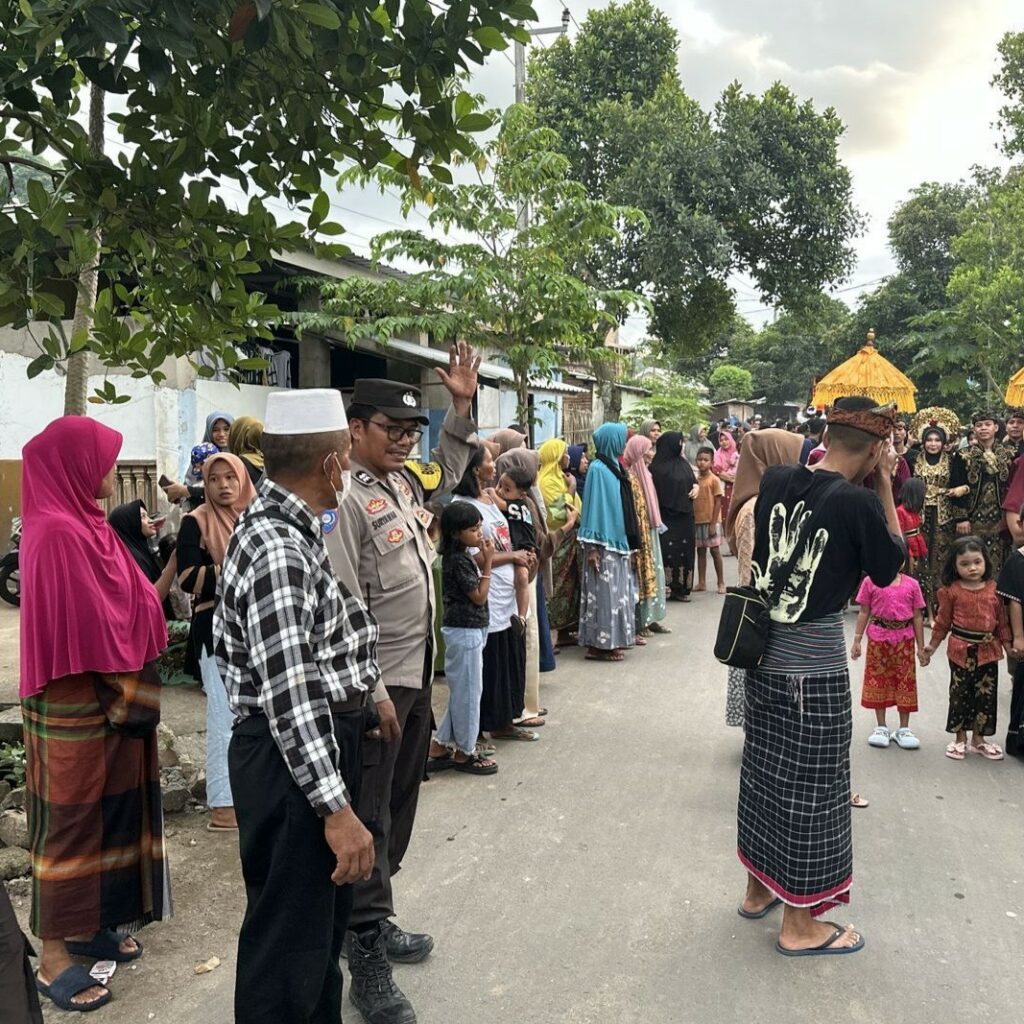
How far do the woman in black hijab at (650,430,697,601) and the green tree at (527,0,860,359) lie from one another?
11.1 meters

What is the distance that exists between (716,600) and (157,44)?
911cm

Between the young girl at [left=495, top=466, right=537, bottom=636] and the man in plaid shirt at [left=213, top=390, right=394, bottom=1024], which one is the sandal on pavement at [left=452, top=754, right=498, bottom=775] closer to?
the young girl at [left=495, top=466, right=537, bottom=636]

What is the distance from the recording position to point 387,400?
10.2 feet

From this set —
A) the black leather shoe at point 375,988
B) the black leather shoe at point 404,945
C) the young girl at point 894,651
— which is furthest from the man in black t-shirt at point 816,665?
the young girl at point 894,651

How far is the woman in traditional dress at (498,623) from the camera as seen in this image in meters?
5.29

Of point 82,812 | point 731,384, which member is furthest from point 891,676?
point 731,384

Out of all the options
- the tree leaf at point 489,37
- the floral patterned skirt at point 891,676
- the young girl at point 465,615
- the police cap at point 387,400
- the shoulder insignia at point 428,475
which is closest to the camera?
the tree leaf at point 489,37

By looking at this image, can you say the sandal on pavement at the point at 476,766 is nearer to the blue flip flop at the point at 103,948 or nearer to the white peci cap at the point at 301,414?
the blue flip flop at the point at 103,948

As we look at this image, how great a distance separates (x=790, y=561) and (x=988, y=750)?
297cm

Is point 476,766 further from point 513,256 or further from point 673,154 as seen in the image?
point 673,154

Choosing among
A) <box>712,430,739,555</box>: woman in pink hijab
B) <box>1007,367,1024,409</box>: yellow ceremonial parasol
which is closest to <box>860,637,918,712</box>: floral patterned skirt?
<box>712,430,739,555</box>: woman in pink hijab

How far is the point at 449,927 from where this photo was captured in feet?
11.3

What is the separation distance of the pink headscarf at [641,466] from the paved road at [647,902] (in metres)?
2.95

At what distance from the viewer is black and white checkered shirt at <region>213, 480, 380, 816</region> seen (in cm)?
212
